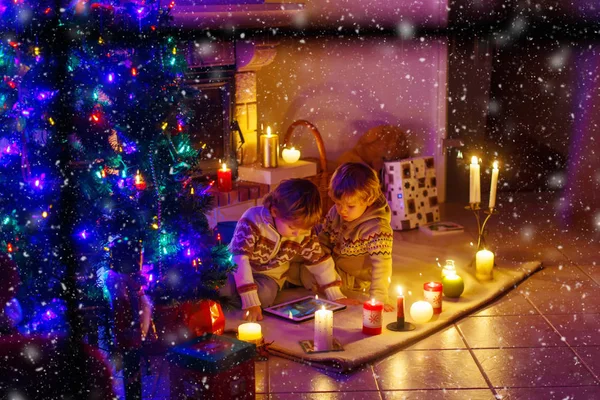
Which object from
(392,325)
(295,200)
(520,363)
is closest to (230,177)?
(295,200)

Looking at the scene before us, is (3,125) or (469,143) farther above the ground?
(3,125)

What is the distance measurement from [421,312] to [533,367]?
47 centimetres

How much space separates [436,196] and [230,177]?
3.93 feet

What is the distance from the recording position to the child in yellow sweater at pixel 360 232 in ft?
9.81

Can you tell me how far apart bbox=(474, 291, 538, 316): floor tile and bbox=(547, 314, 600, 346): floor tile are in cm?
11

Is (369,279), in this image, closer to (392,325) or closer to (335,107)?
(392,325)

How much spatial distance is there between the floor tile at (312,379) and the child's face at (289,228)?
1.84ft

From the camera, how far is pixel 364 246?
3109mm

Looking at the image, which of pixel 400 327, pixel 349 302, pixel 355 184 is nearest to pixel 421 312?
pixel 400 327

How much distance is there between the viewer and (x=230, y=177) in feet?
13.1

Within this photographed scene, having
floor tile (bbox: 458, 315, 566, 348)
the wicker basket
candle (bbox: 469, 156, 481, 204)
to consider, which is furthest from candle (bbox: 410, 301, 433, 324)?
the wicker basket

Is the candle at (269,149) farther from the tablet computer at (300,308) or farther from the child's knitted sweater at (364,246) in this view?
the tablet computer at (300,308)

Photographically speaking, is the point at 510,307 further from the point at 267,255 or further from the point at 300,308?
the point at 267,255

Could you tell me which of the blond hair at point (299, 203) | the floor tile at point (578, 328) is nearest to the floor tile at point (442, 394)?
→ the floor tile at point (578, 328)
